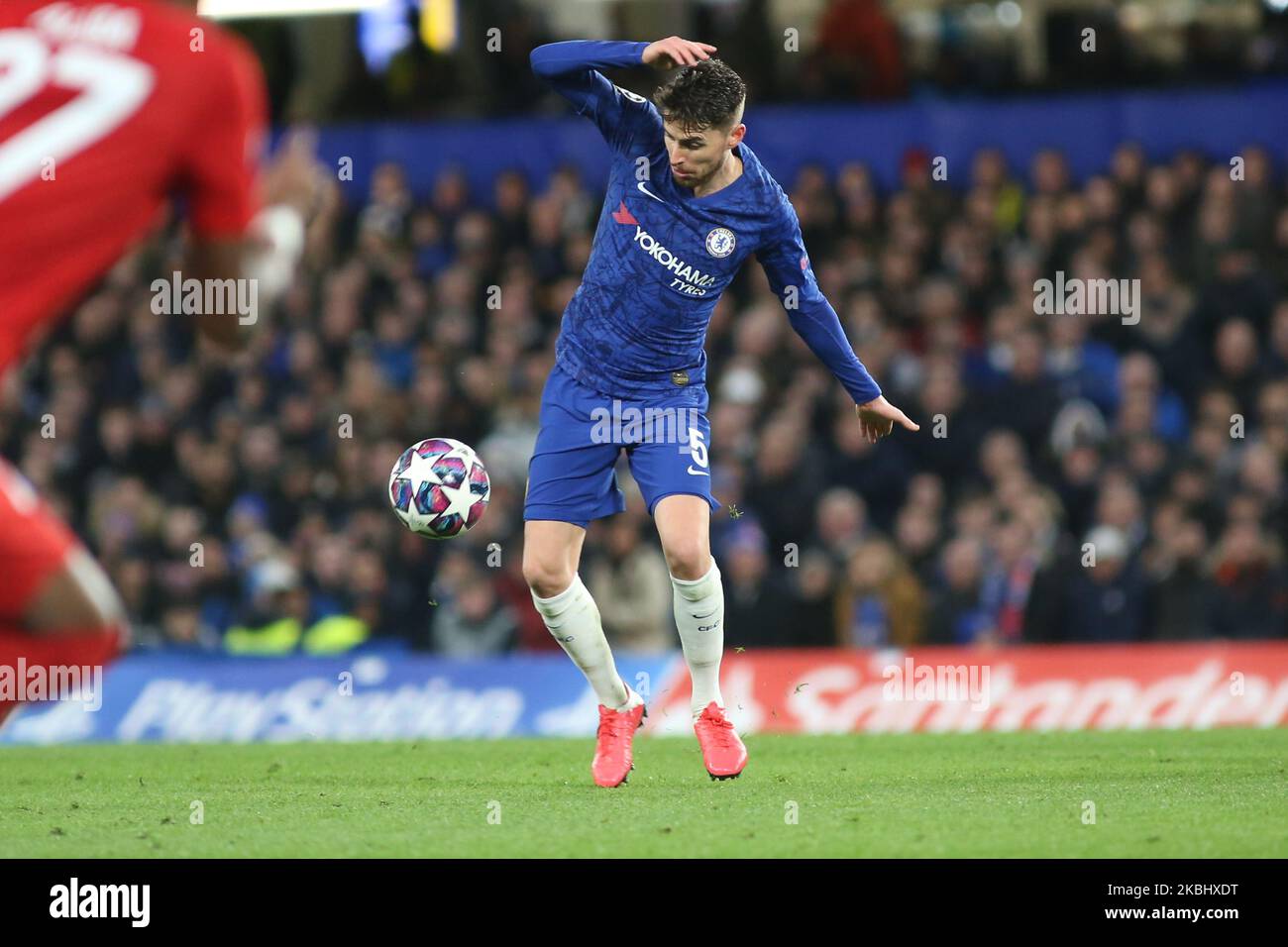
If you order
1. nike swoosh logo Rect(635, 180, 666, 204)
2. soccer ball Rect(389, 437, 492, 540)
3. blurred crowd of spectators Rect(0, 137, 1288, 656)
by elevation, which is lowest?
blurred crowd of spectators Rect(0, 137, 1288, 656)

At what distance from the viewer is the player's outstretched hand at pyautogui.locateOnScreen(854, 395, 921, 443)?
8.91 m

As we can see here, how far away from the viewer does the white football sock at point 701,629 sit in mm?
8703

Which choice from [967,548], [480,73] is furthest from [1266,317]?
[480,73]

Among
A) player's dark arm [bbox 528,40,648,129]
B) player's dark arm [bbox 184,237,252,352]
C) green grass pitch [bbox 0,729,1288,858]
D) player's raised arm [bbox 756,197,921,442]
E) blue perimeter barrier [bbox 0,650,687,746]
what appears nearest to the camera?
player's dark arm [bbox 184,237,252,352]

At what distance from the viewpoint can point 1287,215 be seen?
1672cm

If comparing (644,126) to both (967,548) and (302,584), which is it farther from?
(302,584)

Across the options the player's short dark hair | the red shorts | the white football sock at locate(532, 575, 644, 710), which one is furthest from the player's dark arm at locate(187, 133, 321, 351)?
the white football sock at locate(532, 575, 644, 710)

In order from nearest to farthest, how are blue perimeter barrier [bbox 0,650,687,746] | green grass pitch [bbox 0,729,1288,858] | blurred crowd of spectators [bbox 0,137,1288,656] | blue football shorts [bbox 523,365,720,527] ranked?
green grass pitch [bbox 0,729,1288,858], blue football shorts [bbox 523,365,720,527], blue perimeter barrier [bbox 0,650,687,746], blurred crowd of spectators [bbox 0,137,1288,656]

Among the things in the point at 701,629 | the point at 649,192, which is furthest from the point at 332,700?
the point at 649,192

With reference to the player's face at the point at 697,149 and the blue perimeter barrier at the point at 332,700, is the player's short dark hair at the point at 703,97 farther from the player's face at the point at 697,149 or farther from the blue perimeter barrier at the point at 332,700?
the blue perimeter barrier at the point at 332,700

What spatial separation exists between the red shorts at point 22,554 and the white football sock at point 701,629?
4292mm

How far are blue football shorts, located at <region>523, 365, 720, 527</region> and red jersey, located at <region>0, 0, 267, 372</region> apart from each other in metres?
3.96

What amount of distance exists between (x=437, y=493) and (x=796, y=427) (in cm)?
704

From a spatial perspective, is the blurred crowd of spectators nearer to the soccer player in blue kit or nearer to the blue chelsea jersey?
the soccer player in blue kit
